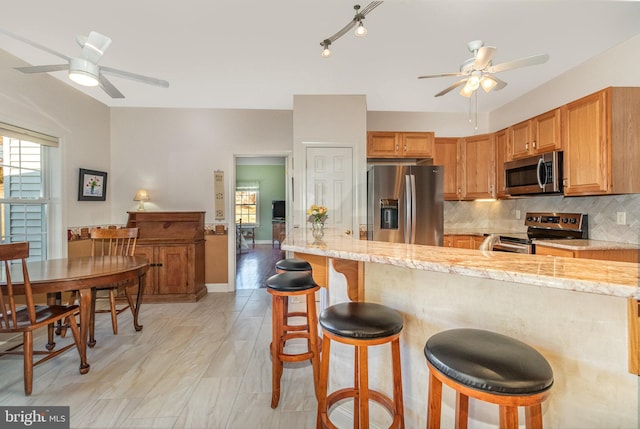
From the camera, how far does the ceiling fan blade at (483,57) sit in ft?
5.83

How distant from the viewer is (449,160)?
3904 mm

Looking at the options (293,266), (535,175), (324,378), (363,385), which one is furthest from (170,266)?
(535,175)

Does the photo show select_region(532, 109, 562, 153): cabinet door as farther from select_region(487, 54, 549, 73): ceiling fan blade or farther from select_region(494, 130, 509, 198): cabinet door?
select_region(487, 54, 549, 73): ceiling fan blade

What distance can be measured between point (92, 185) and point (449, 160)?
4.85 m

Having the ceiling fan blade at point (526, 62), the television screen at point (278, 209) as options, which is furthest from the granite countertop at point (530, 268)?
the television screen at point (278, 209)

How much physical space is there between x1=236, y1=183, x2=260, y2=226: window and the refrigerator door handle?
249 inches

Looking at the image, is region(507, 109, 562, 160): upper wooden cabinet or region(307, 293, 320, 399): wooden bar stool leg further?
region(507, 109, 562, 160): upper wooden cabinet

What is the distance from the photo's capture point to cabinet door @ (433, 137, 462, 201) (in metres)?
3.89

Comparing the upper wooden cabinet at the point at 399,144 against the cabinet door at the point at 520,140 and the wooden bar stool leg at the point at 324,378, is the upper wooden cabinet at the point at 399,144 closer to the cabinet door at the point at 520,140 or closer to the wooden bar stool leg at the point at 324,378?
the cabinet door at the point at 520,140

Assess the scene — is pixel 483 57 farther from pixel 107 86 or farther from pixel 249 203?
pixel 249 203

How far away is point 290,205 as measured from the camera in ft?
14.0

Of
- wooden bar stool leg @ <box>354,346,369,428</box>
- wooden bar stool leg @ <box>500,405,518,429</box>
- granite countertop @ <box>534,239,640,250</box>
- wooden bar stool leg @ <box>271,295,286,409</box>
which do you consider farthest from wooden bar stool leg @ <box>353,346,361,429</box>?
granite countertop @ <box>534,239,640,250</box>

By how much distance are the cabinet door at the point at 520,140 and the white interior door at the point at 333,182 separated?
6.63ft

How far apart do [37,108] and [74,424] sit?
3.05 m
